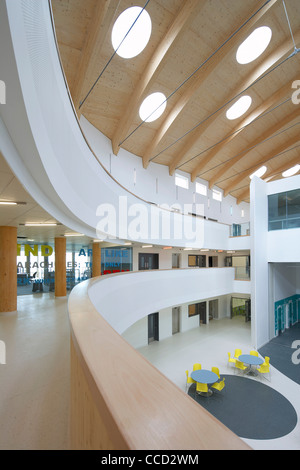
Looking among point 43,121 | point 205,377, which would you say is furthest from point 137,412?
point 205,377

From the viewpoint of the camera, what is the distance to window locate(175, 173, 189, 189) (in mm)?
18547

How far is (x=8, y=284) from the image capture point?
8.00 m

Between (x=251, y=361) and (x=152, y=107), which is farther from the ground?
(x=152, y=107)

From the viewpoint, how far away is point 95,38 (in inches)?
320

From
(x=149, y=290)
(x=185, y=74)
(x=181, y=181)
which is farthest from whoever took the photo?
(x=181, y=181)

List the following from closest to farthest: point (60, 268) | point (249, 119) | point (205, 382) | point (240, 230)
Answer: point (205, 382) < point (60, 268) < point (249, 119) < point (240, 230)

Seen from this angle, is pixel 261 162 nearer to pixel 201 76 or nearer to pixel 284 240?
pixel 284 240

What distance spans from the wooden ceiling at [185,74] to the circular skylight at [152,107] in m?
0.39

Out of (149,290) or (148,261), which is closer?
(149,290)

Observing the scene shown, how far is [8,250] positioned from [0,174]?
5.76 meters

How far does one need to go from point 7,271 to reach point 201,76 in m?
11.4

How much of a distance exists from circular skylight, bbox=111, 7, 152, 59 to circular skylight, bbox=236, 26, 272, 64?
4803 mm

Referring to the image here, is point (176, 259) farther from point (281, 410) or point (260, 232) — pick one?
point (281, 410)

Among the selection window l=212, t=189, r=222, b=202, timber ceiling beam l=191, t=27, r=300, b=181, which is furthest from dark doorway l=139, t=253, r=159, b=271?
window l=212, t=189, r=222, b=202
